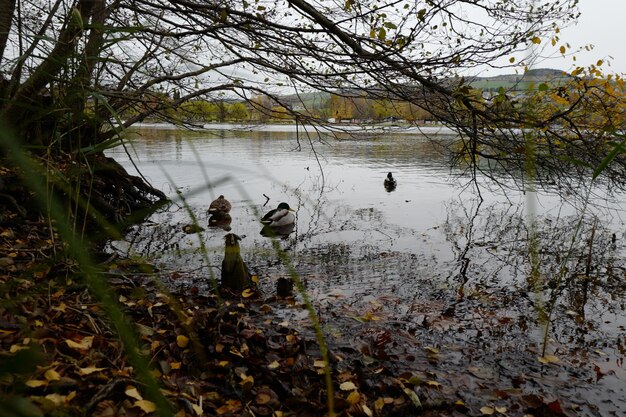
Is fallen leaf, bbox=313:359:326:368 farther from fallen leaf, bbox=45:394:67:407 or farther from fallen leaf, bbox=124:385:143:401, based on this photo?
fallen leaf, bbox=45:394:67:407

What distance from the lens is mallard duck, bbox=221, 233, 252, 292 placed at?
20.8ft

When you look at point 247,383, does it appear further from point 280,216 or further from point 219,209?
point 219,209

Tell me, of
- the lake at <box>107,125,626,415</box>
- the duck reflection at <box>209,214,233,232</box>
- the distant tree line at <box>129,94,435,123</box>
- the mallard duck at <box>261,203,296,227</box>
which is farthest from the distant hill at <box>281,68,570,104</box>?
the duck reflection at <box>209,214,233,232</box>

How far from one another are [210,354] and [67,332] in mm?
1236

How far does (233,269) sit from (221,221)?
564 centimetres

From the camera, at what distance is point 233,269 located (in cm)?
640

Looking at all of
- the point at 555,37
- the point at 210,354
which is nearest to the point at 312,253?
the point at 210,354

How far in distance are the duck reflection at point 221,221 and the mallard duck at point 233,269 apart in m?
4.82

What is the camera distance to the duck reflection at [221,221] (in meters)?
11.4

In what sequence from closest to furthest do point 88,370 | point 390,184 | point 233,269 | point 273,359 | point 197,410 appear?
point 88,370 → point 197,410 → point 273,359 → point 233,269 → point 390,184

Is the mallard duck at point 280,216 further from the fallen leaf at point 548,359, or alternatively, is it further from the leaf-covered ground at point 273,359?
the fallen leaf at point 548,359

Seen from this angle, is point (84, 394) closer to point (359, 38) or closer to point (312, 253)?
point (359, 38)

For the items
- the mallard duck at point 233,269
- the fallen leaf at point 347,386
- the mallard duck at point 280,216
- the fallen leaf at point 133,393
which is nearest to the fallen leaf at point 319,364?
the fallen leaf at point 347,386

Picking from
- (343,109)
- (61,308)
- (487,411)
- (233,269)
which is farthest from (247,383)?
(343,109)
